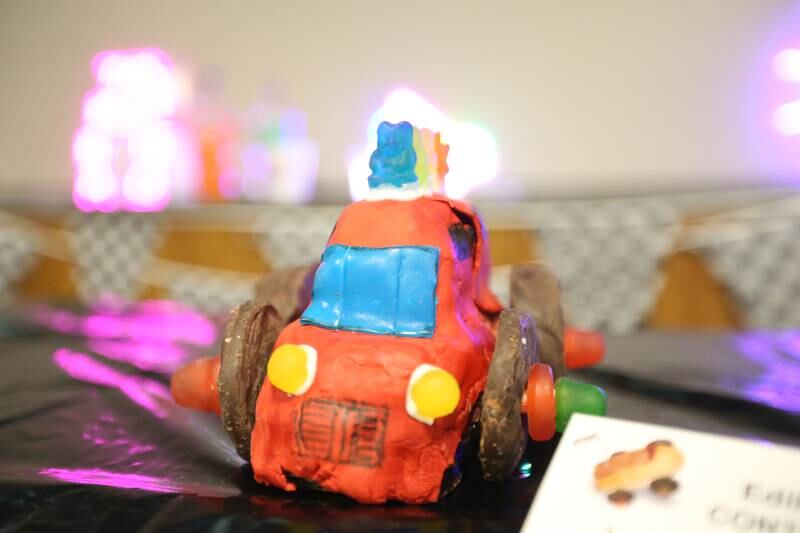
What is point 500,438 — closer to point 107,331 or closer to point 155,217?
point 107,331

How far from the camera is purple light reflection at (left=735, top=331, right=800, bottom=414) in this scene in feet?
3.59

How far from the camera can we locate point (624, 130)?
7.66ft

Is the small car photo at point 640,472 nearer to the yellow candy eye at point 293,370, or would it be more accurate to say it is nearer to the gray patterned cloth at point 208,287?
the yellow candy eye at point 293,370

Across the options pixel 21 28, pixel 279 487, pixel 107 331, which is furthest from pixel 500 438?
pixel 21 28

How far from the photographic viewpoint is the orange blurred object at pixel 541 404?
754 mm

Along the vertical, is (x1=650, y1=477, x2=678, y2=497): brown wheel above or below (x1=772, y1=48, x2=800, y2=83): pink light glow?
below

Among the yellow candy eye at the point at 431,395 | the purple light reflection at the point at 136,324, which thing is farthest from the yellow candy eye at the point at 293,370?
the purple light reflection at the point at 136,324

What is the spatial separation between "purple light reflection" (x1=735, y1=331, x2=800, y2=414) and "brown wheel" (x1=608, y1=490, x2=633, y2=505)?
23.7 inches

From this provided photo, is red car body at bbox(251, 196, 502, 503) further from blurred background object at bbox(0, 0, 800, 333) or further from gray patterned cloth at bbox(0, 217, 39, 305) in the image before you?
gray patterned cloth at bbox(0, 217, 39, 305)

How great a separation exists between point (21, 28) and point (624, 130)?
2663 mm

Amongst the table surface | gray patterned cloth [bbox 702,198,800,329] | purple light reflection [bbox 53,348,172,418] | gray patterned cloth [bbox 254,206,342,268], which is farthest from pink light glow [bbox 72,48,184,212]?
gray patterned cloth [bbox 702,198,800,329]

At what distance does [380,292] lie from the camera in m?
0.79

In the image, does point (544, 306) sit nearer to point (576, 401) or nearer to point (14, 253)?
point (576, 401)

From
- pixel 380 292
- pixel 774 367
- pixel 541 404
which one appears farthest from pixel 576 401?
pixel 774 367
